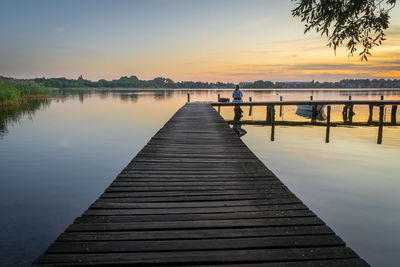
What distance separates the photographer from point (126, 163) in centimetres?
1305

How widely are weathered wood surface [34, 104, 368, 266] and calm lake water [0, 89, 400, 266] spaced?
2800 mm

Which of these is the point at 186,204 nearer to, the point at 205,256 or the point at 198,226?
the point at 198,226

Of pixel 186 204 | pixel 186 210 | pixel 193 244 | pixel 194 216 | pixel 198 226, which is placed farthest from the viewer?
pixel 186 204

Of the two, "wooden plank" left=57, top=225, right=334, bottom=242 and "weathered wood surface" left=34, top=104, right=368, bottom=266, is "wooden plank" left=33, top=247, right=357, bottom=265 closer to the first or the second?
"weathered wood surface" left=34, top=104, right=368, bottom=266

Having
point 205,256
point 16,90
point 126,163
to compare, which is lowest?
point 126,163

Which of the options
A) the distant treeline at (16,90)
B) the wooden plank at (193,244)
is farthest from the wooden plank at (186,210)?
the distant treeline at (16,90)

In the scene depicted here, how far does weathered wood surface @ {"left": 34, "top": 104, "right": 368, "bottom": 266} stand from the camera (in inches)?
104

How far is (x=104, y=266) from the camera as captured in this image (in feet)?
8.34

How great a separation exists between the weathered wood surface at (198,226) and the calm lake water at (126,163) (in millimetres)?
2800

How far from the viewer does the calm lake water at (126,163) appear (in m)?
6.42

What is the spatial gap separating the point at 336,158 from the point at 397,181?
3702 millimetres

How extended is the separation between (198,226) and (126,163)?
34.0 ft

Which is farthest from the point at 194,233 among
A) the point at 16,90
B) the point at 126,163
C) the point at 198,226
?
the point at 16,90

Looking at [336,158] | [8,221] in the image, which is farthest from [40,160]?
[336,158]
